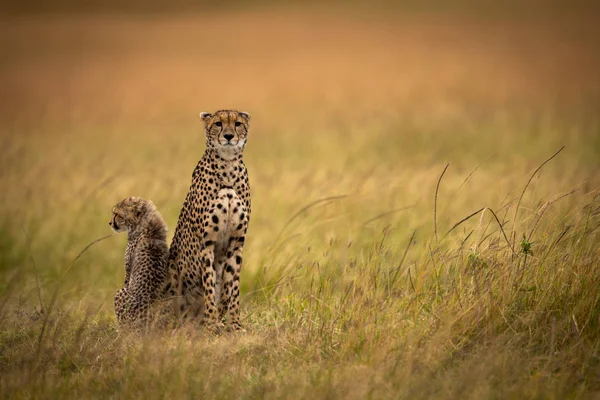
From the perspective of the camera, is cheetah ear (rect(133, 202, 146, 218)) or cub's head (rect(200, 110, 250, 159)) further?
cheetah ear (rect(133, 202, 146, 218))

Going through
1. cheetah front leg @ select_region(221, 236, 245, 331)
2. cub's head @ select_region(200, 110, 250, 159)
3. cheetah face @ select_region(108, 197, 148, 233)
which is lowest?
cheetah front leg @ select_region(221, 236, 245, 331)

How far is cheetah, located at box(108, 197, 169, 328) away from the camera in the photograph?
16.7 ft

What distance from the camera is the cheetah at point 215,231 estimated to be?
16.1ft

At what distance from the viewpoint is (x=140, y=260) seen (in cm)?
519

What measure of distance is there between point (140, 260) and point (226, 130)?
3.22ft

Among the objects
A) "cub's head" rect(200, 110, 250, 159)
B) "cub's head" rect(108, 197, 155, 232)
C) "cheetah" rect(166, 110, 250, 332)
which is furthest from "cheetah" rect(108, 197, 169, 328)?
"cub's head" rect(200, 110, 250, 159)

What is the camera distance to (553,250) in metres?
4.90

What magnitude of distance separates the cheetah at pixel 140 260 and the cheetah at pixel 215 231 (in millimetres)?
114

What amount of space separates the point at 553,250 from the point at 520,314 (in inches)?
19.8

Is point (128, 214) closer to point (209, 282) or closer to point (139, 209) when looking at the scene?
point (139, 209)

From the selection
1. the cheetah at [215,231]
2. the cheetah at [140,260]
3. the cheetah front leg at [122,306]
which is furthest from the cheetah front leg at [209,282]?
the cheetah front leg at [122,306]

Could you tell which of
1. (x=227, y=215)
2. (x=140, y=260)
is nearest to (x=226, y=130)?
(x=227, y=215)

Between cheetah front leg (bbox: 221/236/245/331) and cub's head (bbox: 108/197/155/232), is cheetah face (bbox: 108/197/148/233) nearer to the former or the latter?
cub's head (bbox: 108/197/155/232)

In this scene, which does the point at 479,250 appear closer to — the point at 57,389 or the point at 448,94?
the point at 57,389
